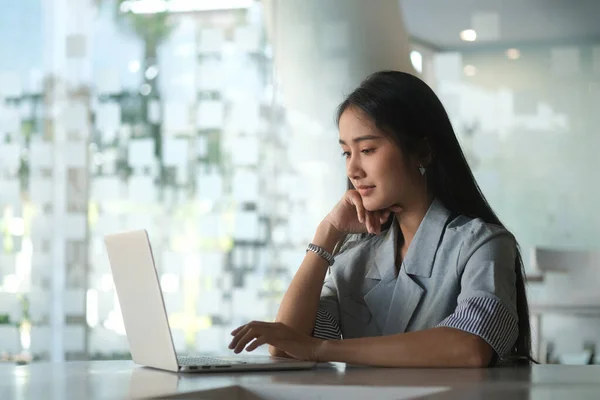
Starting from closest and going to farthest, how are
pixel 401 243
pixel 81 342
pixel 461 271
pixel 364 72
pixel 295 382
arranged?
pixel 295 382, pixel 461 271, pixel 401 243, pixel 364 72, pixel 81 342

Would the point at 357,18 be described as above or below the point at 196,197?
above

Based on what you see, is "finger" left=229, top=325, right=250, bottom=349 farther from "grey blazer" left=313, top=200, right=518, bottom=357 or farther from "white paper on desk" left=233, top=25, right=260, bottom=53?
"white paper on desk" left=233, top=25, right=260, bottom=53

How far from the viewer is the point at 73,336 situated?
4090 mm

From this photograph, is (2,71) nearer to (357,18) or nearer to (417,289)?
(357,18)

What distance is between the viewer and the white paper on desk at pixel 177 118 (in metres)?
4.06

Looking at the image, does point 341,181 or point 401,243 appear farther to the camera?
point 341,181

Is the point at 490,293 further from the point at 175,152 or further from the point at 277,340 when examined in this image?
the point at 175,152

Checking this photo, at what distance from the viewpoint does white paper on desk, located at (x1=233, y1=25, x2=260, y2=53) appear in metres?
4.02

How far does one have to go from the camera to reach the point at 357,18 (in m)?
3.86

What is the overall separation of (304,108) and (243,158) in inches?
14.3

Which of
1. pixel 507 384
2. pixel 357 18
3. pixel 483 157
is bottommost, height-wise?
pixel 507 384

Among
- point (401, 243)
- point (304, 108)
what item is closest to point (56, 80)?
point (304, 108)

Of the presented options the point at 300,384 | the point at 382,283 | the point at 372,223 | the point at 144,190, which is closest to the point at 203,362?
the point at 300,384

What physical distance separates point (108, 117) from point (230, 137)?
57cm
